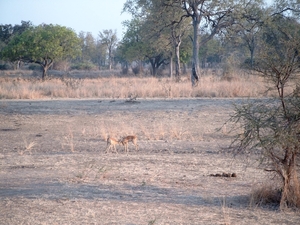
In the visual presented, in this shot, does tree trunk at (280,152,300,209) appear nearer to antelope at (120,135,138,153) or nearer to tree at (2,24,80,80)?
antelope at (120,135,138,153)

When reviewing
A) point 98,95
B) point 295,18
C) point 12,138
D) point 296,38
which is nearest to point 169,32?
point 295,18

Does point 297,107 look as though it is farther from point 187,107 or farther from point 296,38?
point 187,107

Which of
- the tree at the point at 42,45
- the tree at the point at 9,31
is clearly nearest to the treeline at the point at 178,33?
the tree at the point at 42,45

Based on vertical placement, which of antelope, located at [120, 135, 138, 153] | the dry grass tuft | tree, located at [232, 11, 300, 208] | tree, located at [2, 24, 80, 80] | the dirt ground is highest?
tree, located at [2, 24, 80, 80]

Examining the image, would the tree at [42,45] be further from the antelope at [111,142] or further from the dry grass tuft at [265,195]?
the dry grass tuft at [265,195]

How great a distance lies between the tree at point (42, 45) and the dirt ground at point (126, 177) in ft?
85.5

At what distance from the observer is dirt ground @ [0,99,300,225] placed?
674 centimetres

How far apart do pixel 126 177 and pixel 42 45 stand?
36.7m

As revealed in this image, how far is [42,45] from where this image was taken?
143 feet

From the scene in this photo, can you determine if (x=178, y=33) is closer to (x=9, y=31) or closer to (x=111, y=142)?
(x=111, y=142)

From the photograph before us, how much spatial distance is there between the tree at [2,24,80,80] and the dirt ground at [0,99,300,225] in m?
26.1

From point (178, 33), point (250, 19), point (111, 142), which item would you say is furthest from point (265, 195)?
point (178, 33)

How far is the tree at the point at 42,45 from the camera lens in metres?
43.3

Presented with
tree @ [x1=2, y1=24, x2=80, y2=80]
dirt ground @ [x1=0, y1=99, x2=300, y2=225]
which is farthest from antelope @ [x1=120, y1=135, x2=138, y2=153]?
tree @ [x1=2, y1=24, x2=80, y2=80]
